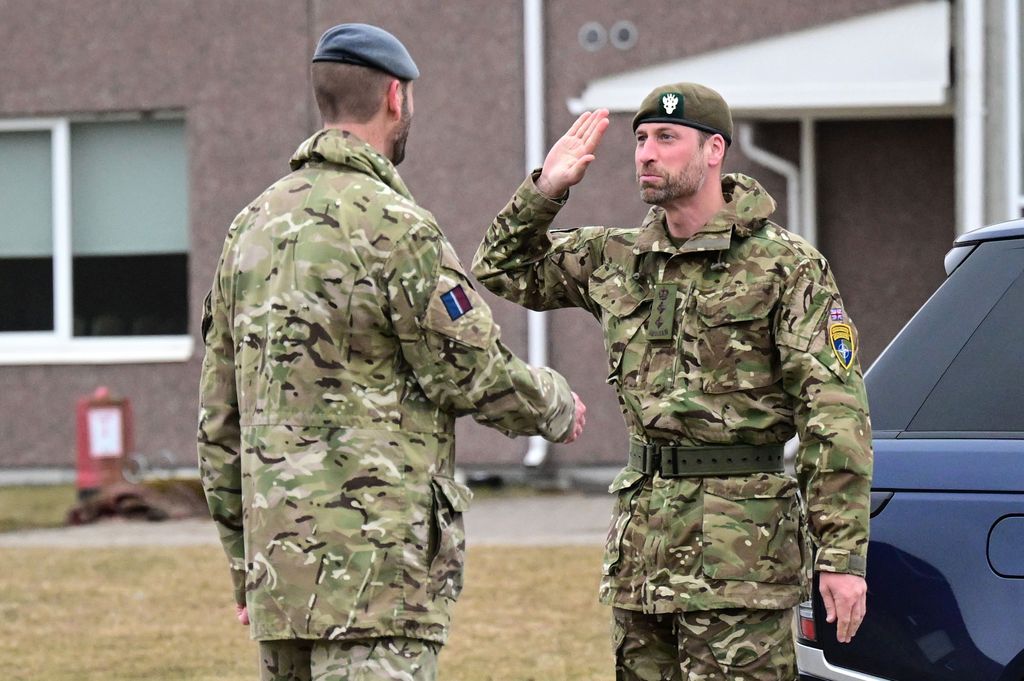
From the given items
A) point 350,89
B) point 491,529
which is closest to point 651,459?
point 350,89

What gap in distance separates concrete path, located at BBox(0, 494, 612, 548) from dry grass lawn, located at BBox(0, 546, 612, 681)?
0.40 m

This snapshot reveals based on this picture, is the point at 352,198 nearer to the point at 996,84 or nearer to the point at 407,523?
the point at 407,523

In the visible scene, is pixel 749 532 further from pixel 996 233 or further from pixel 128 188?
pixel 128 188

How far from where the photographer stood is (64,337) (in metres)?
12.9

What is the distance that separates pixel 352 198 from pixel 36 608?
528 centimetres

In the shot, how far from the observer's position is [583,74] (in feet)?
39.3

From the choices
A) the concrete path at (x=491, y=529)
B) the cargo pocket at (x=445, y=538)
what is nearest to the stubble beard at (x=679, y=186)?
the cargo pocket at (x=445, y=538)

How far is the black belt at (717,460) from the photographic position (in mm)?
3717

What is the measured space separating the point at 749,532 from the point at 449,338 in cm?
92

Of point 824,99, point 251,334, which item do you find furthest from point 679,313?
point 824,99

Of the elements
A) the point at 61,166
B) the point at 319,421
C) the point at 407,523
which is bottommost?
the point at 407,523

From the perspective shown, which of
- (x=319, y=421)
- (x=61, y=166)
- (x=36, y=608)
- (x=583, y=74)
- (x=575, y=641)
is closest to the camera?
(x=319, y=421)

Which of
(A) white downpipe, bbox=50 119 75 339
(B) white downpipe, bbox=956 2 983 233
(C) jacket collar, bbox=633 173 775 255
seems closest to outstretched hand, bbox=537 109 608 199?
(C) jacket collar, bbox=633 173 775 255

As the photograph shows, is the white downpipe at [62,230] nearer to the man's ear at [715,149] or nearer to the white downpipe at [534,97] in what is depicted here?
the white downpipe at [534,97]
